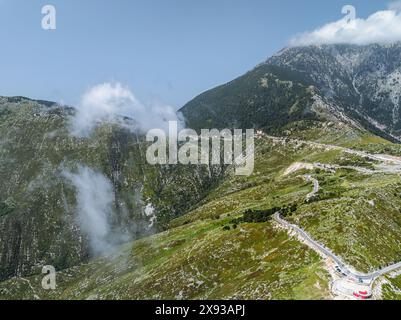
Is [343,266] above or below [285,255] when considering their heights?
above

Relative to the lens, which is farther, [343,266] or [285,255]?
[285,255]

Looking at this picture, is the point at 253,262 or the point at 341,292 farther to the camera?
the point at 253,262

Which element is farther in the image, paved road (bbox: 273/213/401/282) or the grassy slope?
the grassy slope

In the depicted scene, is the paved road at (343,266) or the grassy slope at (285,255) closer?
the paved road at (343,266)
